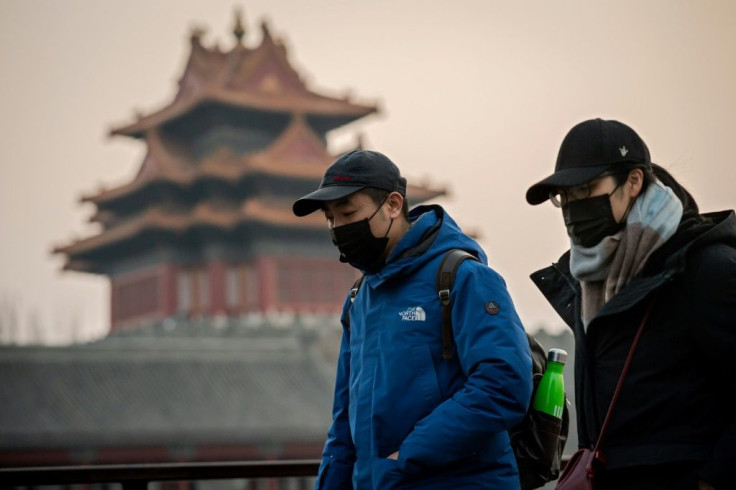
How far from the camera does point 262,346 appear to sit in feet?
73.2

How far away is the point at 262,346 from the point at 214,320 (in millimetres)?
3247

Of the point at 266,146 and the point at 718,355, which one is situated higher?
the point at 266,146

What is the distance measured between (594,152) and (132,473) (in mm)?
2264

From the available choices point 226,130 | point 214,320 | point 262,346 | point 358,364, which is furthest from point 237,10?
point 358,364

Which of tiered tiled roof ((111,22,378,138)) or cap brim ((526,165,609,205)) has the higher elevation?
tiered tiled roof ((111,22,378,138))

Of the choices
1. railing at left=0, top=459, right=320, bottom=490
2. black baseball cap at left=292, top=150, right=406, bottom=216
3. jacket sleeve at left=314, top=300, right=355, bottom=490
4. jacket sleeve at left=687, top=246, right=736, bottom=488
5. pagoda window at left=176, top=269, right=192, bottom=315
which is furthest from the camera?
pagoda window at left=176, top=269, right=192, bottom=315

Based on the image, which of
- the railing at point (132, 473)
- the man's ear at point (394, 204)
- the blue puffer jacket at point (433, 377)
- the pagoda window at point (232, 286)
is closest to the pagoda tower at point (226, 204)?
the pagoda window at point (232, 286)

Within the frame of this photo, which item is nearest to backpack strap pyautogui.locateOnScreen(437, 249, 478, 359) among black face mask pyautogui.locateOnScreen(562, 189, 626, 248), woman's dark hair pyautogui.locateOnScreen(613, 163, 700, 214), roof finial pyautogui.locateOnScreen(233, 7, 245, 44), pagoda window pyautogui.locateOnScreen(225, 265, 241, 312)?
black face mask pyautogui.locateOnScreen(562, 189, 626, 248)

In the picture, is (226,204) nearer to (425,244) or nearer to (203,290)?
(203,290)

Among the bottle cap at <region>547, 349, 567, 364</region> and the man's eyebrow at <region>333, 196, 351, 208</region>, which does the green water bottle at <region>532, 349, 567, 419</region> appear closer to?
the bottle cap at <region>547, 349, 567, 364</region>

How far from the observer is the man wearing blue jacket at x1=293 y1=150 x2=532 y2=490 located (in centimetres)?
243

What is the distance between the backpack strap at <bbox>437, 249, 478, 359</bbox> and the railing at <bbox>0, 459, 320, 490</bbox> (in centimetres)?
184

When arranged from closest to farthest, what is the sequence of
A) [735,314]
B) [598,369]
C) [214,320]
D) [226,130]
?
[735,314], [598,369], [214,320], [226,130]

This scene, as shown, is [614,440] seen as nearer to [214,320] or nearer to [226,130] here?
[214,320]
